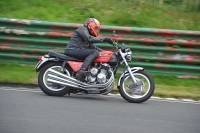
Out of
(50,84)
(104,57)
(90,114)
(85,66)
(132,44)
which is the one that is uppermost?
(132,44)

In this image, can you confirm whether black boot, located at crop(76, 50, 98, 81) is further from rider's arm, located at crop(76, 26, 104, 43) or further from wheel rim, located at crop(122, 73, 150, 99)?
wheel rim, located at crop(122, 73, 150, 99)

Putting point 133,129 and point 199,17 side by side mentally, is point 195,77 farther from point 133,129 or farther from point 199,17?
point 133,129

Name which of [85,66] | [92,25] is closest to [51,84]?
[85,66]

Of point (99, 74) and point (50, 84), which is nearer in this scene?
point (99, 74)

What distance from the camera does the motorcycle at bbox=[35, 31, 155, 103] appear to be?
8.27 metres

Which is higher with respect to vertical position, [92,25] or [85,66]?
[92,25]

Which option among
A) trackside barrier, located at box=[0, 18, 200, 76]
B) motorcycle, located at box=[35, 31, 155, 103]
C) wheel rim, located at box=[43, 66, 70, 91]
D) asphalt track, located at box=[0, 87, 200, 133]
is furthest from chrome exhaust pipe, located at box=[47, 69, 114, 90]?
trackside barrier, located at box=[0, 18, 200, 76]

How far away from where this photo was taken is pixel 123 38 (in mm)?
10359

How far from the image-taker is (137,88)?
828 cm

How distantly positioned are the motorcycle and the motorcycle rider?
0.12 meters

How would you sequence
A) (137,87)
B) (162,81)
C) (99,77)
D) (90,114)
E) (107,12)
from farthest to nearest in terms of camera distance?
1. (107,12)
2. (162,81)
3. (99,77)
4. (137,87)
5. (90,114)

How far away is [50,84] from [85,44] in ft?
3.72

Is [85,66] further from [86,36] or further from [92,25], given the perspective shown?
[92,25]

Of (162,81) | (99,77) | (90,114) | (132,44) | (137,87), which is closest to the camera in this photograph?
(90,114)
